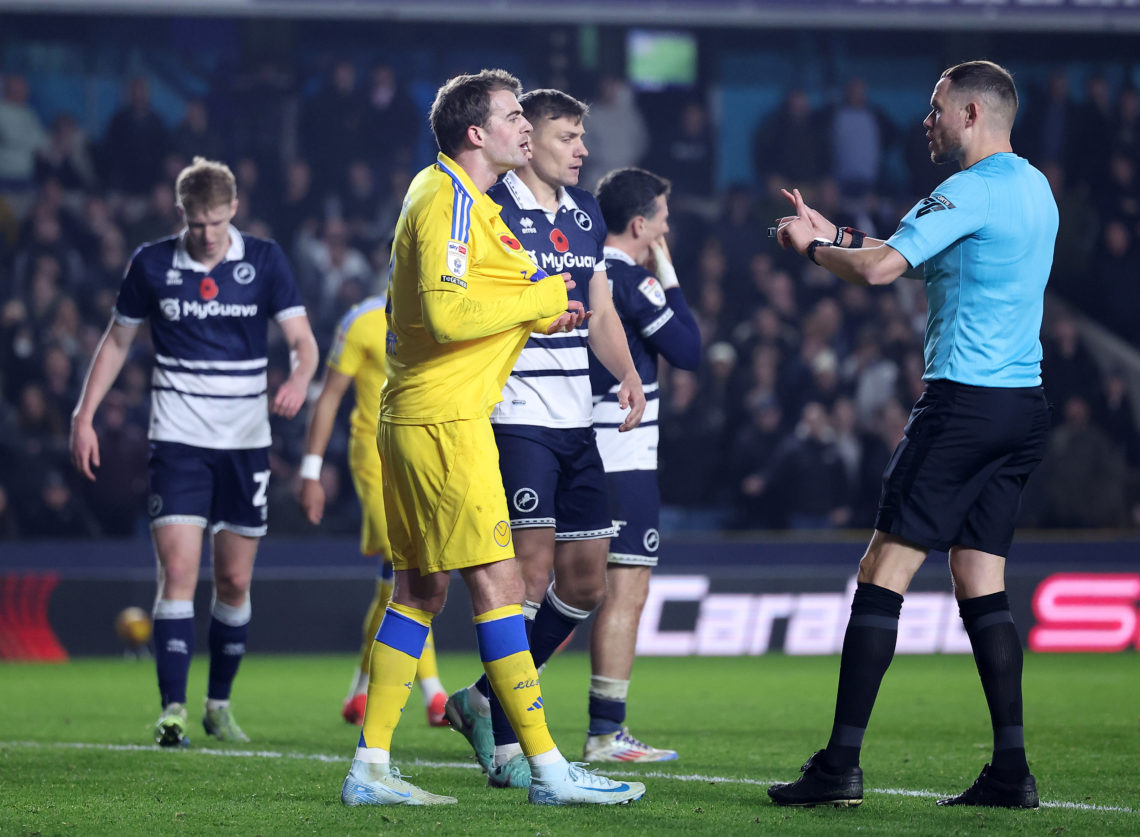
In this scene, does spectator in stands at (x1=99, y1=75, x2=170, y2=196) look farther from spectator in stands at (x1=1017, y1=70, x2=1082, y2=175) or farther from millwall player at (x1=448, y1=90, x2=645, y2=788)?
millwall player at (x1=448, y1=90, x2=645, y2=788)

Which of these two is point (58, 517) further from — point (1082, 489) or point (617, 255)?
point (1082, 489)

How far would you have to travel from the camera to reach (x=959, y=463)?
14.5 ft

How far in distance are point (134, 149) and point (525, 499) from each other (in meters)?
12.3

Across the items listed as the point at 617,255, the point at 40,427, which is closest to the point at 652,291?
the point at 617,255

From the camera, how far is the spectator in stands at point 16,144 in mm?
16156

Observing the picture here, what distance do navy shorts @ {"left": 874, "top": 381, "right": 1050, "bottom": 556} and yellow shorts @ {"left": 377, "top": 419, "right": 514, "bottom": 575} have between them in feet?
3.87

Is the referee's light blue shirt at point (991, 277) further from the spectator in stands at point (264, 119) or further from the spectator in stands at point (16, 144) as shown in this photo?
the spectator in stands at point (16, 144)

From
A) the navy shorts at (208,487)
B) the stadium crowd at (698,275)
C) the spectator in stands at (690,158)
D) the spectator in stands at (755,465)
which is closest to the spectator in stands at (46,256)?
the stadium crowd at (698,275)

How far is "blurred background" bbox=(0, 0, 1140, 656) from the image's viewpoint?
13758 millimetres

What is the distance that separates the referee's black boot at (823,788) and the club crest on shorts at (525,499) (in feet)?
4.06

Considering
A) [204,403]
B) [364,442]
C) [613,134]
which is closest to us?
[204,403]

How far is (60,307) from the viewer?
14320 millimetres

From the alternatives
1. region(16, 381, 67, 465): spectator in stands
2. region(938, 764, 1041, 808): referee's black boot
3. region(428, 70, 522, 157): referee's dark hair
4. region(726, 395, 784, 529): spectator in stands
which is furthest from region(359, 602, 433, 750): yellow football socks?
region(16, 381, 67, 465): spectator in stands

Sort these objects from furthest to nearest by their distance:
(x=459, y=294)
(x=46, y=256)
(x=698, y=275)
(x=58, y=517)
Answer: (x=698, y=275) < (x=46, y=256) < (x=58, y=517) < (x=459, y=294)
